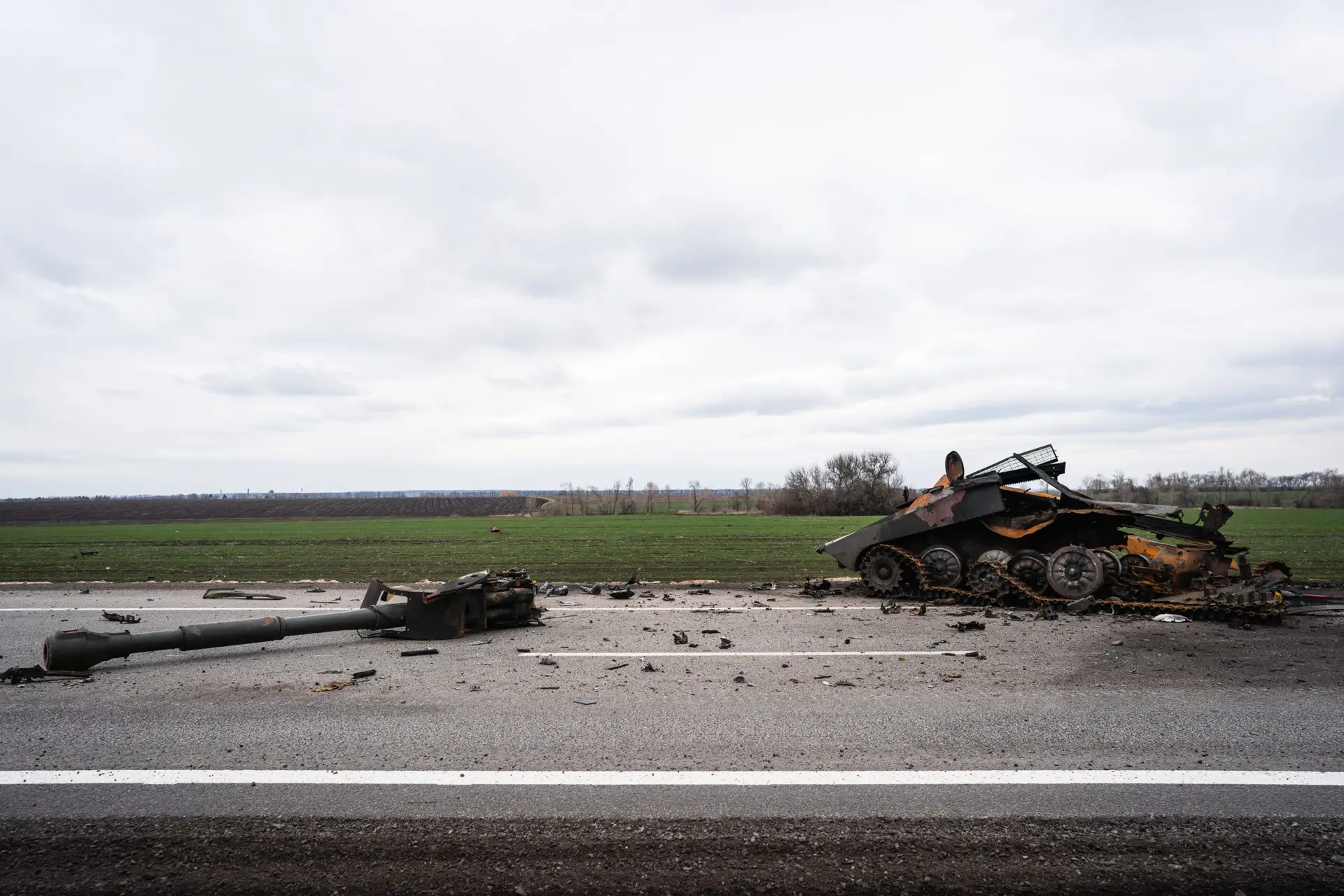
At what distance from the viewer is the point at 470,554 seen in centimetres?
2591

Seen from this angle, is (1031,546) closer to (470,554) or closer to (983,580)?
(983,580)

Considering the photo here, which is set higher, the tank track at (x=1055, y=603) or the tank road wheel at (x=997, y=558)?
the tank road wheel at (x=997, y=558)

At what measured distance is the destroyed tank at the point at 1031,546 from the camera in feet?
37.5

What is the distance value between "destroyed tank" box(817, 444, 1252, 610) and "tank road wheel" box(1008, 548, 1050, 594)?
0.5 inches

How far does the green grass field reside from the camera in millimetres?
18172

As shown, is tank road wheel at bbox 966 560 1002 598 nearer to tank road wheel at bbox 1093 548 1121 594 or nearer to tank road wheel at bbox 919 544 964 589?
tank road wheel at bbox 919 544 964 589

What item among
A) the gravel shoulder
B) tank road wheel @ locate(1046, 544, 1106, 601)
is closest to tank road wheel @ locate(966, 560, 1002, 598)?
tank road wheel @ locate(1046, 544, 1106, 601)

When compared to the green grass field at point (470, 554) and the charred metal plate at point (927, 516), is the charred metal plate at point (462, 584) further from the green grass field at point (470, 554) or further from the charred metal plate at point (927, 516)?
the green grass field at point (470, 554)

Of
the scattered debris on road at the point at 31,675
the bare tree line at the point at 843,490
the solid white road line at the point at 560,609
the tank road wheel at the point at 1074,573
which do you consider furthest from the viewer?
the bare tree line at the point at 843,490

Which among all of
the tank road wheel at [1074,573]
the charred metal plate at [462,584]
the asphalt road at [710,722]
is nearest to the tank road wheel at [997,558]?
the tank road wheel at [1074,573]

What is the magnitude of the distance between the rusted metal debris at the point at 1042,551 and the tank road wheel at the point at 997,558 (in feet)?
0.05

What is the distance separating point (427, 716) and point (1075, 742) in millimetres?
4556

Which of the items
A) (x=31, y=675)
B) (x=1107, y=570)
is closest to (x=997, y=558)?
(x=1107, y=570)

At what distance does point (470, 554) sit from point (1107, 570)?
64.5 feet
